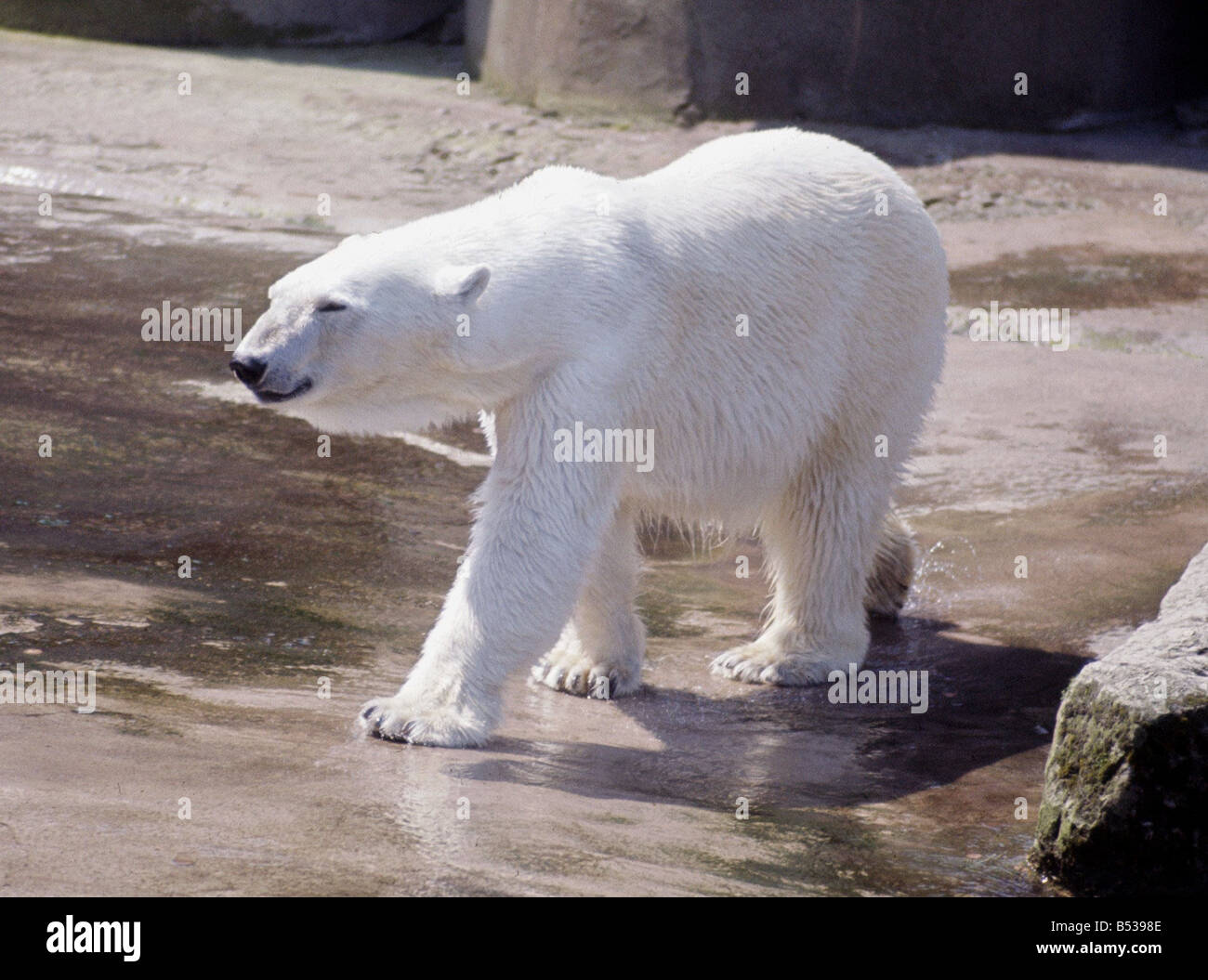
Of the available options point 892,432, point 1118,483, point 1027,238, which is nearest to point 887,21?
point 1027,238

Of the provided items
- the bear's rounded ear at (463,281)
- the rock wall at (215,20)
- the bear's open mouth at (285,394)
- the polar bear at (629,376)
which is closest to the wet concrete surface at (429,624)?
the polar bear at (629,376)

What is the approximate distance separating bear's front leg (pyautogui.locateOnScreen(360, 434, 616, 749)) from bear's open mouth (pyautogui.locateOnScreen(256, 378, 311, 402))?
1.85ft

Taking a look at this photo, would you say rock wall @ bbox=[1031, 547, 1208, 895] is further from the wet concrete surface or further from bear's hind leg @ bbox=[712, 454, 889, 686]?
bear's hind leg @ bbox=[712, 454, 889, 686]

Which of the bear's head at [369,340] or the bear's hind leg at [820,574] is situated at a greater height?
the bear's head at [369,340]

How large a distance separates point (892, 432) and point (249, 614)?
6.91ft

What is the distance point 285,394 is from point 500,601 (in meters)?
0.75

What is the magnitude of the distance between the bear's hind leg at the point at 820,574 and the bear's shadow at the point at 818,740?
Result: 97 mm

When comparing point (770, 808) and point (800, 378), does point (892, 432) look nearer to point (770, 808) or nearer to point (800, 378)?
point (800, 378)

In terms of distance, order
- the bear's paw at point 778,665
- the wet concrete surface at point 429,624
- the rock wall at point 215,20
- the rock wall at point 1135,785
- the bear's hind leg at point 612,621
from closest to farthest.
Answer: the wet concrete surface at point 429,624 < the rock wall at point 1135,785 < the bear's hind leg at point 612,621 < the bear's paw at point 778,665 < the rock wall at point 215,20

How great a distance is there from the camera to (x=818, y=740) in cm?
452

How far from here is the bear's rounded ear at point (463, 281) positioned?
403 centimetres

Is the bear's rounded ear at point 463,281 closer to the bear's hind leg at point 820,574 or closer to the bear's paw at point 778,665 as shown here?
the bear's hind leg at point 820,574

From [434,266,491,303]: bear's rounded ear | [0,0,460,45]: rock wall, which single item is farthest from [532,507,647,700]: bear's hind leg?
[0,0,460,45]: rock wall

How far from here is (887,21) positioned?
12.7m
